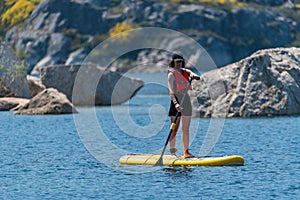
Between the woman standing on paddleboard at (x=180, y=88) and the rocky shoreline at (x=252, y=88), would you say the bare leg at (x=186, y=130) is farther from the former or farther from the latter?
the rocky shoreline at (x=252, y=88)

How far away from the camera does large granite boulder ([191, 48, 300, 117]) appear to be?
48312mm

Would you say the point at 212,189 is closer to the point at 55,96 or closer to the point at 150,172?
the point at 150,172

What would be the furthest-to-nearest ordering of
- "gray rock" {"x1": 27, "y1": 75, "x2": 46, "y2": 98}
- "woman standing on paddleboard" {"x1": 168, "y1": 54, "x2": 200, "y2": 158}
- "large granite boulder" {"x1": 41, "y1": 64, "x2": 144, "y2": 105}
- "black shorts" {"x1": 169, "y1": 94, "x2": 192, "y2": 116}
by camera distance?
"gray rock" {"x1": 27, "y1": 75, "x2": 46, "y2": 98}
"large granite boulder" {"x1": 41, "y1": 64, "x2": 144, "y2": 105}
"black shorts" {"x1": 169, "y1": 94, "x2": 192, "y2": 116}
"woman standing on paddleboard" {"x1": 168, "y1": 54, "x2": 200, "y2": 158}

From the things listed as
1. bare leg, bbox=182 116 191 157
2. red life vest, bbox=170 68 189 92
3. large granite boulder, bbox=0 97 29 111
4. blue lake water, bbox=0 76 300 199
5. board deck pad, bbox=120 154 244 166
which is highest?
red life vest, bbox=170 68 189 92

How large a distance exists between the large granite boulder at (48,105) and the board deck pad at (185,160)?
26.1 meters

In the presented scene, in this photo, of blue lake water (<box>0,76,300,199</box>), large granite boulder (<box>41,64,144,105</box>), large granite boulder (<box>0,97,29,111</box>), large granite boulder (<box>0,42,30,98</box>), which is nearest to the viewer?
blue lake water (<box>0,76,300,199</box>)

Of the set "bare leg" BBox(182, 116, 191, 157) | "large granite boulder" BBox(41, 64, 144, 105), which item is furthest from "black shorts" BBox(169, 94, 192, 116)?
"large granite boulder" BBox(41, 64, 144, 105)

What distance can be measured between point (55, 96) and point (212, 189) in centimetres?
3228

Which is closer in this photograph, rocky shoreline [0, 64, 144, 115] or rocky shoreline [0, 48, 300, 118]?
rocky shoreline [0, 48, 300, 118]

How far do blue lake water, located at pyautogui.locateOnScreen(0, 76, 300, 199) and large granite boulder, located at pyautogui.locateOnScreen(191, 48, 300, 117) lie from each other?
107cm

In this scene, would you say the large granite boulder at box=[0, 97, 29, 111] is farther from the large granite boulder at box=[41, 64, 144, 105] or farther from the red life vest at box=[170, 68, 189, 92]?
the red life vest at box=[170, 68, 189, 92]

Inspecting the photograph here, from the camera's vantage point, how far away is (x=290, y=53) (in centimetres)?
5159

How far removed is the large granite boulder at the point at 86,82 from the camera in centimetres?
6606

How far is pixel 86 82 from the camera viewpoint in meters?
67.1
